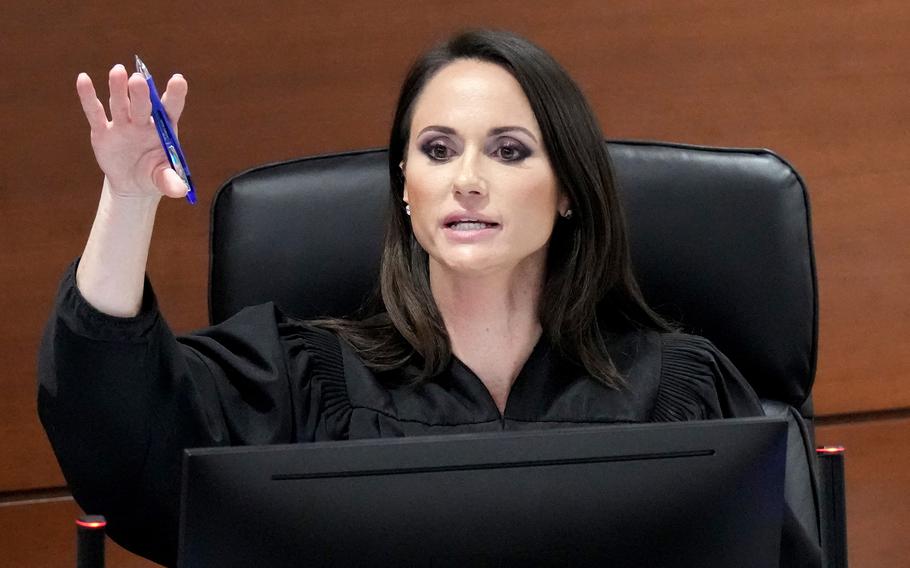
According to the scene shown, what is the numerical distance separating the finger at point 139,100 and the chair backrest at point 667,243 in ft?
1.80

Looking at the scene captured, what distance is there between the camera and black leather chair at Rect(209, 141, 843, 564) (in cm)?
181

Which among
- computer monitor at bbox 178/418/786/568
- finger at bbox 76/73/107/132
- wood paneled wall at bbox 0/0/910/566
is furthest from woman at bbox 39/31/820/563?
wood paneled wall at bbox 0/0/910/566

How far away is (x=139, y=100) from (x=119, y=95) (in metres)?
0.02

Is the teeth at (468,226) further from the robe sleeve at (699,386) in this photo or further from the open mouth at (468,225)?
the robe sleeve at (699,386)

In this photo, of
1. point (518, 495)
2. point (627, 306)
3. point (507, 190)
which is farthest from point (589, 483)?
point (627, 306)

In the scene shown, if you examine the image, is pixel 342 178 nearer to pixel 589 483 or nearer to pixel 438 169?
pixel 438 169

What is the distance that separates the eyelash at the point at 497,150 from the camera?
5.62 ft

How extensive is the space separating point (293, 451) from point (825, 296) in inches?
72.9

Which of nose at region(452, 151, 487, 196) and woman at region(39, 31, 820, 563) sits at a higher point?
nose at region(452, 151, 487, 196)

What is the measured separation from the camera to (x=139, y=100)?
1244mm

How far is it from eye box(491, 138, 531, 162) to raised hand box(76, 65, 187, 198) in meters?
0.53

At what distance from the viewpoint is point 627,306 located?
1842mm

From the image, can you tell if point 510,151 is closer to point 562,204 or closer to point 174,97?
point 562,204

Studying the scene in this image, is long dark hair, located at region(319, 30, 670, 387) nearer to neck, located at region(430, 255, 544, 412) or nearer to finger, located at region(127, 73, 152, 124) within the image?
neck, located at region(430, 255, 544, 412)
